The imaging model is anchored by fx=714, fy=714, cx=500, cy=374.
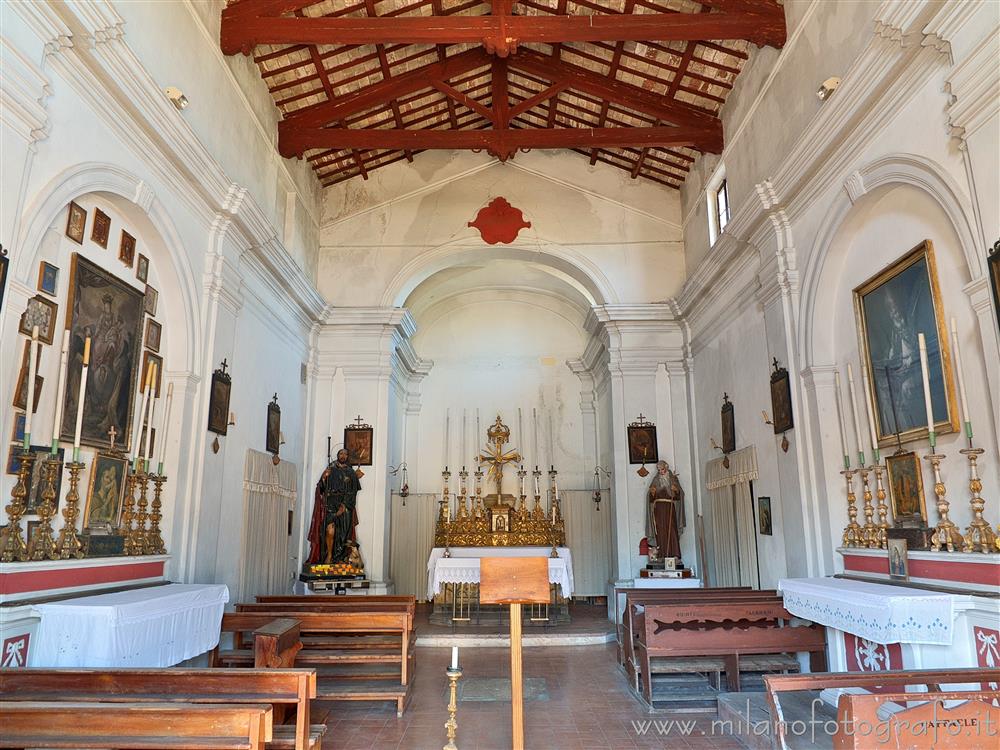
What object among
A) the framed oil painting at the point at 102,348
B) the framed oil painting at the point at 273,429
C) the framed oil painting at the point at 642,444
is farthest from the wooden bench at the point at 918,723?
the framed oil painting at the point at 642,444

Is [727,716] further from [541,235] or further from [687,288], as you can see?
[541,235]

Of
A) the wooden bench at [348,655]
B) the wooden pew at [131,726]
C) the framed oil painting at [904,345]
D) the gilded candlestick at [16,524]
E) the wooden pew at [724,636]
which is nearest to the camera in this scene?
the wooden pew at [131,726]

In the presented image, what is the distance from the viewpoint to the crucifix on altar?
14.2 metres

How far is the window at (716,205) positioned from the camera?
10445 mm

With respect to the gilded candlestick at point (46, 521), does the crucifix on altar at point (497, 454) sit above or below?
above

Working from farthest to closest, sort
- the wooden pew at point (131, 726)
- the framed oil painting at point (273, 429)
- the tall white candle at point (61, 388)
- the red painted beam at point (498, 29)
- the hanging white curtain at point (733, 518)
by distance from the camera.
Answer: the framed oil painting at point (273, 429) → the hanging white curtain at point (733, 518) → the red painted beam at point (498, 29) → the tall white candle at point (61, 388) → the wooden pew at point (131, 726)

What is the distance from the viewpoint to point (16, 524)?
4.54m

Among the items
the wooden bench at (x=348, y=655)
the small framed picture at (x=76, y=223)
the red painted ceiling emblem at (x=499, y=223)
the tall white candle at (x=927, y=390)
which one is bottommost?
the wooden bench at (x=348, y=655)

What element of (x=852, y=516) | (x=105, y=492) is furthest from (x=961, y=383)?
(x=105, y=492)

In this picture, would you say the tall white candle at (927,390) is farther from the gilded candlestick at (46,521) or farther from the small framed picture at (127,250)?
the small framed picture at (127,250)

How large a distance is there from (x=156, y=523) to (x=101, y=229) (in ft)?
8.59

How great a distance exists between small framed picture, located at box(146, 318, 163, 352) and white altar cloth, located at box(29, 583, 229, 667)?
240cm

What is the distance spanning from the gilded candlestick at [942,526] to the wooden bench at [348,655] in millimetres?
4246

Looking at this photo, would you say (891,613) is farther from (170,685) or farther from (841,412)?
(170,685)
